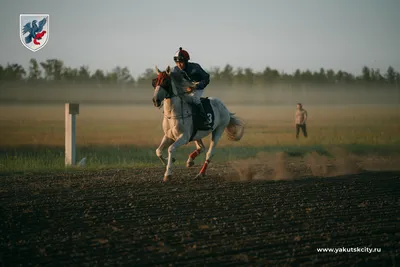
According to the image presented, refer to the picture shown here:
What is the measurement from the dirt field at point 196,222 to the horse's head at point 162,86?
1.74 metres

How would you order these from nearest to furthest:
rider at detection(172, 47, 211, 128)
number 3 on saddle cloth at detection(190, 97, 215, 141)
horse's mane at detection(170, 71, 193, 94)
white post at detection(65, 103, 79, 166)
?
horse's mane at detection(170, 71, 193, 94)
rider at detection(172, 47, 211, 128)
number 3 on saddle cloth at detection(190, 97, 215, 141)
white post at detection(65, 103, 79, 166)

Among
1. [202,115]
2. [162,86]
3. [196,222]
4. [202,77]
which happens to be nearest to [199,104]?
[202,115]

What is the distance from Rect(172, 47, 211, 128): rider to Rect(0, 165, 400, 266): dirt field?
1808 mm

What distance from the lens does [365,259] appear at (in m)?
5.75

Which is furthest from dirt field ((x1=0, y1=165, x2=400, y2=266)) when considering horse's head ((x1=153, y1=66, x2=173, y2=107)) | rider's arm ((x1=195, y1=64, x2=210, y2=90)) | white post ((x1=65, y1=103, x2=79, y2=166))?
white post ((x1=65, y1=103, x2=79, y2=166))

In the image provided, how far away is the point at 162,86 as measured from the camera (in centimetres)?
1048

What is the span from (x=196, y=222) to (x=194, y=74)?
503 cm

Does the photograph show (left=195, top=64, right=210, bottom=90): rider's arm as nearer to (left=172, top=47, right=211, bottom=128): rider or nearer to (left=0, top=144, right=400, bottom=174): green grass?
(left=172, top=47, right=211, bottom=128): rider

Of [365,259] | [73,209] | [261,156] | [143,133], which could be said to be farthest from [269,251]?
[143,133]

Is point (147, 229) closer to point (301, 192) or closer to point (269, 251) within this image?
point (269, 251)

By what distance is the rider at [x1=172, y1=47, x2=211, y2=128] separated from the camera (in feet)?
37.0

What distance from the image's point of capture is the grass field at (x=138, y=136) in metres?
17.7

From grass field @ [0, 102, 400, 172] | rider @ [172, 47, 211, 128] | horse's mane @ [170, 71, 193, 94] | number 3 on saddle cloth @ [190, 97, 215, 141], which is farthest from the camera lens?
grass field @ [0, 102, 400, 172]

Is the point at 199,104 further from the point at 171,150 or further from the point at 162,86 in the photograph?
the point at 162,86
